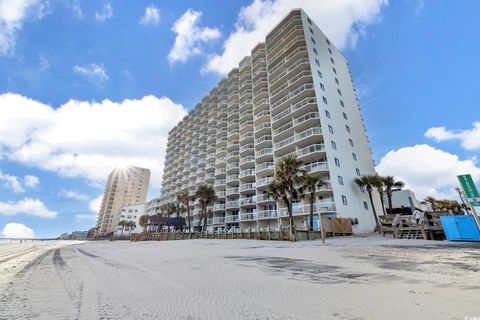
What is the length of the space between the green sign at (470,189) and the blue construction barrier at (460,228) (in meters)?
10.0

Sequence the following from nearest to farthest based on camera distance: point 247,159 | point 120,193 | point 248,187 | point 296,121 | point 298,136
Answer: point 298,136, point 296,121, point 248,187, point 247,159, point 120,193

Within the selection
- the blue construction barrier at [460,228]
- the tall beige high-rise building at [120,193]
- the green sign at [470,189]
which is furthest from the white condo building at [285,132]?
the tall beige high-rise building at [120,193]

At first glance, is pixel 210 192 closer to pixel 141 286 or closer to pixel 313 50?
pixel 313 50

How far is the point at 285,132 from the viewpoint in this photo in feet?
126

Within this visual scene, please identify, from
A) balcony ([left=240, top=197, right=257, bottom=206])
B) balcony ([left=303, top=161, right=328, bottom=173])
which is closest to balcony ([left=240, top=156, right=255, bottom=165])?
balcony ([left=240, top=197, right=257, bottom=206])

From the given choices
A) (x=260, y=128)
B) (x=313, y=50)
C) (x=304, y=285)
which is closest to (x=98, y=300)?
(x=304, y=285)

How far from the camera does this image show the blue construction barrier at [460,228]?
53.3 ft

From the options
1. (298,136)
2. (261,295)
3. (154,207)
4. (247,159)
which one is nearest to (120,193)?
(154,207)

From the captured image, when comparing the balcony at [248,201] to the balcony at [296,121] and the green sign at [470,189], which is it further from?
the green sign at [470,189]

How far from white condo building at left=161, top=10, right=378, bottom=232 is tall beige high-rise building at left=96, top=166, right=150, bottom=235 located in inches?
3789

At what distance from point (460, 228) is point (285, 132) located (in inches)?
1002

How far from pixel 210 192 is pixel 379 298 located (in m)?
38.7

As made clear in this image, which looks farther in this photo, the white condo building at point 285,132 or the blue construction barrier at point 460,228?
the white condo building at point 285,132

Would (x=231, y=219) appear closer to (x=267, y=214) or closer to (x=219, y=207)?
(x=219, y=207)
